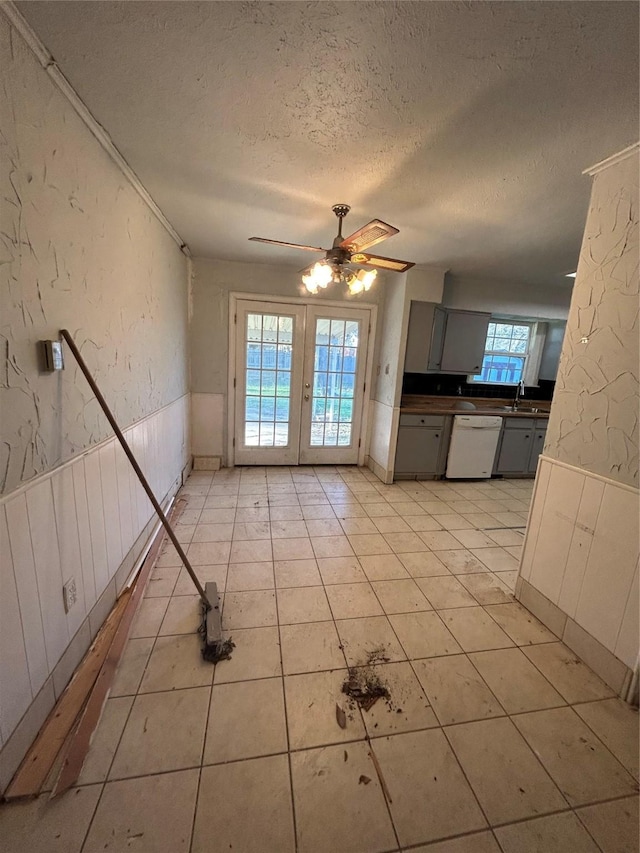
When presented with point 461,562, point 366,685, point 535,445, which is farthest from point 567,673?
point 535,445

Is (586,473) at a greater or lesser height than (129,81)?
lesser

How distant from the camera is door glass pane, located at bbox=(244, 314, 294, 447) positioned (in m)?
3.76

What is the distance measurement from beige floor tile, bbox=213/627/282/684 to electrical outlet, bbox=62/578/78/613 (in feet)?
2.17

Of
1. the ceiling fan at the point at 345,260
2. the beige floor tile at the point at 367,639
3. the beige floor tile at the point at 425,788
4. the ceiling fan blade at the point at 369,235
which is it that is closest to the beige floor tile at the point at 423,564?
the beige floor tile at the point at 367,639

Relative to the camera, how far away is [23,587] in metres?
1.07

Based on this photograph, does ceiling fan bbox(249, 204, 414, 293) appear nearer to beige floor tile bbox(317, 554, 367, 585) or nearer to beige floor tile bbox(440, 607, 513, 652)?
beige floor tile bbox(317, 554, 367, 585)

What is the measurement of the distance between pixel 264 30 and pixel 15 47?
0.76 metres

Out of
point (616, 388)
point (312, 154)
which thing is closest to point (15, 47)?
point (312, 154)

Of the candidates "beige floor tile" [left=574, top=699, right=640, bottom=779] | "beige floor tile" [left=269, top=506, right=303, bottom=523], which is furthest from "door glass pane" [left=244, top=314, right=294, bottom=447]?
"beige floor tile" [left=574, top=699, right=640, bottom=779]

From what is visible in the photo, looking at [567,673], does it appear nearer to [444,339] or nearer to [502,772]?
[502,772]

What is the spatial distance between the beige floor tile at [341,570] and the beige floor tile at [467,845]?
113 cm

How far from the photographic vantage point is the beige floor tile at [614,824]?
97cm

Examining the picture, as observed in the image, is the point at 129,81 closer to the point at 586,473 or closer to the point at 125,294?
the point at 125,294

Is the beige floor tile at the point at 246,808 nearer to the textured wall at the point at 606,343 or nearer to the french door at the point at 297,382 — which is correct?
the textured wall at the point at 606,343
